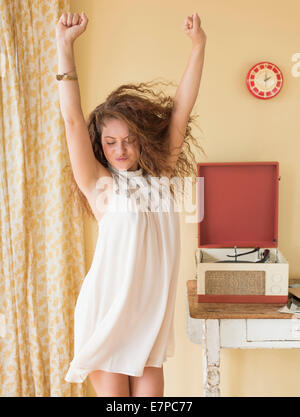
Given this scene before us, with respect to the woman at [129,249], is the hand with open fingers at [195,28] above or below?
above

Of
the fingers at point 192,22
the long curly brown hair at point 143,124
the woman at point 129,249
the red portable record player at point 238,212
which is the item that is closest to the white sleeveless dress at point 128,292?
the woman at point 129,249

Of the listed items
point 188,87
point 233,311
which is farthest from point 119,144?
point 233,311

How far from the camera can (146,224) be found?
120 centimetres

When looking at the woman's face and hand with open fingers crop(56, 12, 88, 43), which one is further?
the woman's face

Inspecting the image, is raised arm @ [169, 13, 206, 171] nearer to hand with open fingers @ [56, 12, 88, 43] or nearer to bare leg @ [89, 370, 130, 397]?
hand with open fingers @ [56, 12, 88, 43]

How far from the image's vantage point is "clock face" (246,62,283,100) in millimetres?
1872

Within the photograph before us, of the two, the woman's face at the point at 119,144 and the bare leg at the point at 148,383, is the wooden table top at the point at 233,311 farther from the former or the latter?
the woman's face at the point at 119,144

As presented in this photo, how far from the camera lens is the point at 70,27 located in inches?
42.0

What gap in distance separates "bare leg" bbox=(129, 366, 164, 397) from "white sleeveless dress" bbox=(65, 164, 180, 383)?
1.8 inches

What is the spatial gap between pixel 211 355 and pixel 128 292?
580 mm

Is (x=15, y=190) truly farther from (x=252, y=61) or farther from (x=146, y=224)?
(x=252, y=61)

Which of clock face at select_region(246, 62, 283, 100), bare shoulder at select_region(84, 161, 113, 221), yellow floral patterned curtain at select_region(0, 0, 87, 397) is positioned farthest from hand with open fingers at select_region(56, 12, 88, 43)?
clock face at select_region(246, 62, 283, 100)

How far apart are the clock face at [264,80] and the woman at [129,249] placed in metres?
0.77

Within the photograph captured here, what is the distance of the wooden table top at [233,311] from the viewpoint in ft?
5.03
